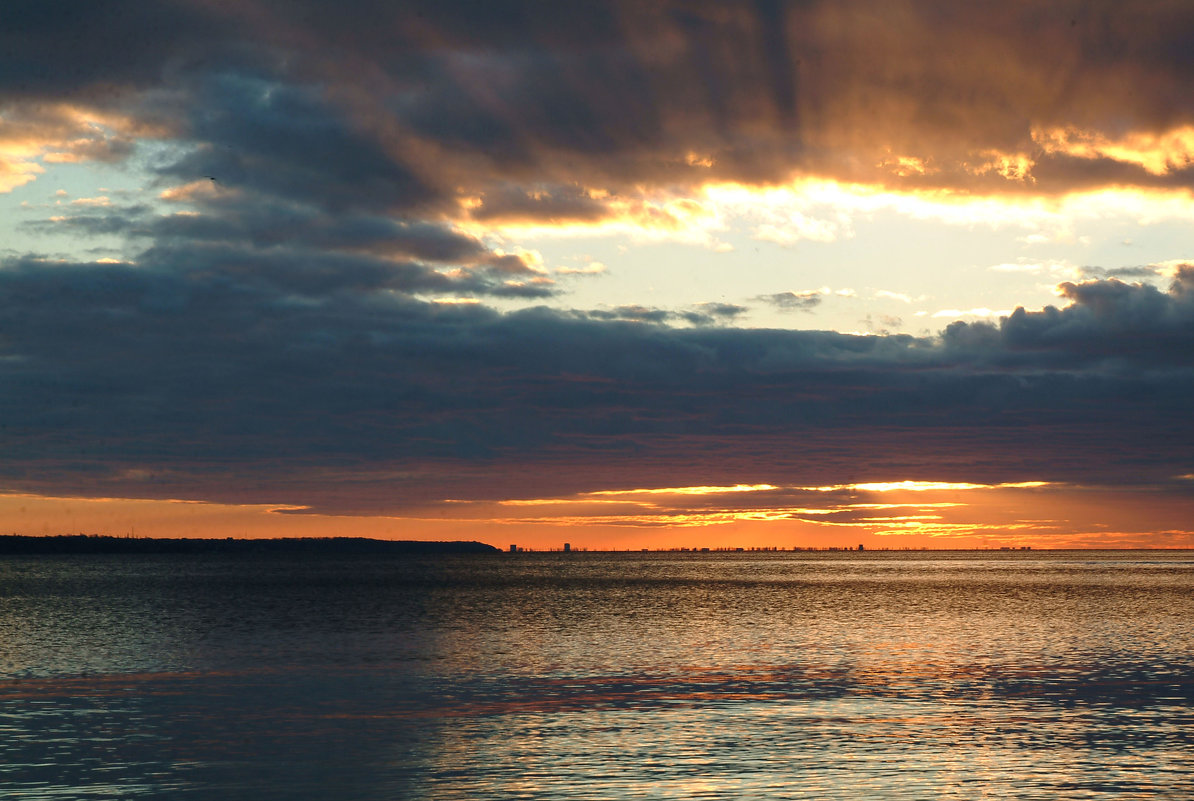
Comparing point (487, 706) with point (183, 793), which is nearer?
point (183, 793)

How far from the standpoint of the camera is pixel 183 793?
1034 inches

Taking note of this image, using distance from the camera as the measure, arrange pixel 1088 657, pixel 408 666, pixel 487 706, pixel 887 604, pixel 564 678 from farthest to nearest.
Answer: pixel 887 604
pixel 1088 657
pixel 408 666
pixel 564 678
pixel 487 706

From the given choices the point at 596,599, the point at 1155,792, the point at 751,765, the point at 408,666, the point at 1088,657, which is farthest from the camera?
the point at 596,599

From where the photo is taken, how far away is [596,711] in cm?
3822

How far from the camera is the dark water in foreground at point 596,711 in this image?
27.2 meters

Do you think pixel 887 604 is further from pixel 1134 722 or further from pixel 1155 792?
pixel 1155 792

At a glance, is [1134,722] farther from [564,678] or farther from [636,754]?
[564,678]

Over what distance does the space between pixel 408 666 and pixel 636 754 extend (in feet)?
83.4

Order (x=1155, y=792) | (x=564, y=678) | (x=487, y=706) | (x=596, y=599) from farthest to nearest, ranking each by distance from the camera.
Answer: (x=596, y=599)
(x=564, y=678)
(x=487, y=706)
(x=1155, y=792)

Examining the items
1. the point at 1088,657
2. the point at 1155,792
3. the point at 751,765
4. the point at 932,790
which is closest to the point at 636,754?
the point at 751,765

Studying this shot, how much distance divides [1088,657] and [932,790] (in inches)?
1399

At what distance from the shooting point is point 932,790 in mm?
26031

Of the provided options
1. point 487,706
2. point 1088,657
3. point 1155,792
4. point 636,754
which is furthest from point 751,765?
point 1088,657

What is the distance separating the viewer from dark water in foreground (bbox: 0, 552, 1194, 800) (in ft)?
89.4
